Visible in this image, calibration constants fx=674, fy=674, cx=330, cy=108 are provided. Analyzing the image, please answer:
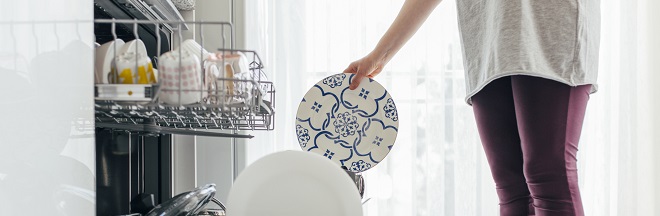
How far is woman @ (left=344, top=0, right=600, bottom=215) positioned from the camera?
1.16 meters

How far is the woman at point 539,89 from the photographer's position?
1.16 metres

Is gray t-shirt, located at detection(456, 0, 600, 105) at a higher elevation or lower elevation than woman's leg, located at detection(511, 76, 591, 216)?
higher

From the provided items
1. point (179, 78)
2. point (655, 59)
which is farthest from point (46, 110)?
point (655, 59)

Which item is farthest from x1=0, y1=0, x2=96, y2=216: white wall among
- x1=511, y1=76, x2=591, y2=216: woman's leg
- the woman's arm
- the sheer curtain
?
the sheer curtain

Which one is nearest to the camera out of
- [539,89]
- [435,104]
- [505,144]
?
[539,89]

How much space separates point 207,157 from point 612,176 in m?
1.28

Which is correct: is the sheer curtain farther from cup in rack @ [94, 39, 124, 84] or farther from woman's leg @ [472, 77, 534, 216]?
cup in rack @ [94, 39, 124, 84]

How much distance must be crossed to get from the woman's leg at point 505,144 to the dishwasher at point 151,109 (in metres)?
0.43

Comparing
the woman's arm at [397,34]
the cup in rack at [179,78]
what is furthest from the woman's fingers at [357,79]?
the cup in rack at [179,78]

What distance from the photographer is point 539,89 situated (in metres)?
1.19

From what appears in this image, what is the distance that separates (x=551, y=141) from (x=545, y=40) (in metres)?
0.18

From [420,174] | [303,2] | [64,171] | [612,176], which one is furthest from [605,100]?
[64,171]

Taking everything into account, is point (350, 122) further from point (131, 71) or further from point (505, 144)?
point (131, 71)

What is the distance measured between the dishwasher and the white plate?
8cm
